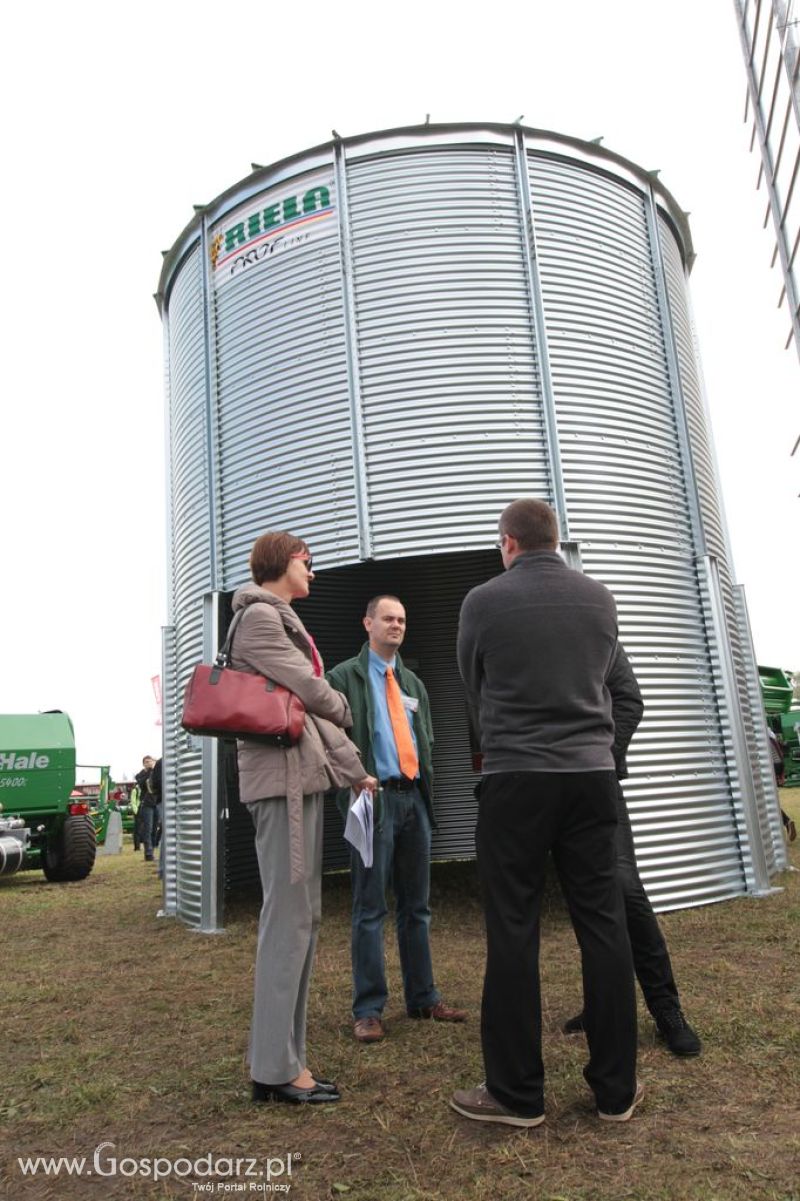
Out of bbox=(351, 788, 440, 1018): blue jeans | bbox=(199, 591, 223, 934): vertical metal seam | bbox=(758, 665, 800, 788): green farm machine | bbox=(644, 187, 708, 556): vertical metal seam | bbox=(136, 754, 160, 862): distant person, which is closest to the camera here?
bbox=(351, 788, 440, 1018): blue jeans

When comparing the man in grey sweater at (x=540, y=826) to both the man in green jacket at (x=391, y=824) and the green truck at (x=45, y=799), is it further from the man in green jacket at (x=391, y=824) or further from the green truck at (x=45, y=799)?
the green truck at (x=45, y=799)

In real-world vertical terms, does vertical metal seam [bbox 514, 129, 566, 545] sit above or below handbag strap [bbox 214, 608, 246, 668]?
above

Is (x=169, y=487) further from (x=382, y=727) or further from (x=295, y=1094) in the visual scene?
(x=295, y=1094)

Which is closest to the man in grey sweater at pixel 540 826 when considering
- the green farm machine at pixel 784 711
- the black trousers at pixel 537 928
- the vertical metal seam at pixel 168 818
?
the black trousers at pixel 537 928

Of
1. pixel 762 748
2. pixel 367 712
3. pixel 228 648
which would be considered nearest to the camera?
pixel 228 648

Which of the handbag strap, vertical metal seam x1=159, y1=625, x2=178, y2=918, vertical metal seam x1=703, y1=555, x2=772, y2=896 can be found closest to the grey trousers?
the handbag strap

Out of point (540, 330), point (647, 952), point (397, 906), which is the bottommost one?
point (647, 952)

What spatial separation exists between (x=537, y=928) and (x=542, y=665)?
0.84 meters

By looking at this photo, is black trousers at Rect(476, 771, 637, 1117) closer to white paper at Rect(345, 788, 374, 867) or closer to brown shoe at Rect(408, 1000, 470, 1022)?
white paper at Rect(345, 788, 374, 867)

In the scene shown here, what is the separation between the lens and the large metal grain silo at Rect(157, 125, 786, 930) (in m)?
6.41

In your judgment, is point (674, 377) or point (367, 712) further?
point (674, 377)

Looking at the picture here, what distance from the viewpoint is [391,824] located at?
4.04m
